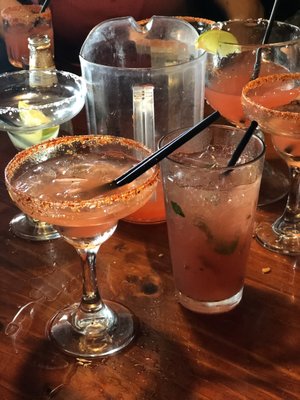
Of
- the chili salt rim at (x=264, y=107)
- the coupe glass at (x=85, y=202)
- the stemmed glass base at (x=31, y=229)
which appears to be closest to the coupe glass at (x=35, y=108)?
the stemmed glass base at (x=31, y=229)

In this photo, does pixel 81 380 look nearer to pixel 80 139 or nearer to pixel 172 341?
pixel 172 341

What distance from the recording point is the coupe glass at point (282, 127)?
0.90 meters

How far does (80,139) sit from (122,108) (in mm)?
233

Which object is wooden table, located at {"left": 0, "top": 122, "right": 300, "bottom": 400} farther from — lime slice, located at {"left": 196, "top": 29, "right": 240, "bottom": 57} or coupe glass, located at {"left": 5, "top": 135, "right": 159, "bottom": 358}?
lime slice, located at {"left": 196, "top": 29, "right": 240, "bottom": 57}

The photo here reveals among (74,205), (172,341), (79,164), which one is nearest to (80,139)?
(79,164)

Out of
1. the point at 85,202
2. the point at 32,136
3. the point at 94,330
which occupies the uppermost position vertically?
the point at 85,202

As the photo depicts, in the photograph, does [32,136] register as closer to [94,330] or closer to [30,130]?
[30,130]

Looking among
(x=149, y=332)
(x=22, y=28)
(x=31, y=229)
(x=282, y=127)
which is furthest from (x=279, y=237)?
(x=22, y=28)

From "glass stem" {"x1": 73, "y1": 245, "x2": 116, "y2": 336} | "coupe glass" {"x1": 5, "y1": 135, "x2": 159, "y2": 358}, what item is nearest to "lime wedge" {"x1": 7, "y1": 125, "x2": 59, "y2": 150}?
"coupe glass" {"x1": 5, "y1": 135, "x2": 159, "y2": 358}

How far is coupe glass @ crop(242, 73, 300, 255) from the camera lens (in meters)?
0.90

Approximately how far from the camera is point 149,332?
0.83m

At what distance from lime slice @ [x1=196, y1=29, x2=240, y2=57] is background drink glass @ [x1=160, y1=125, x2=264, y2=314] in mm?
282

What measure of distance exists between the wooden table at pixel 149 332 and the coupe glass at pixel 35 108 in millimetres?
53

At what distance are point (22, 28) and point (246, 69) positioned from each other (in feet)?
2.30
